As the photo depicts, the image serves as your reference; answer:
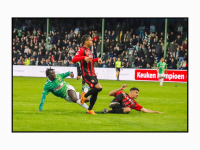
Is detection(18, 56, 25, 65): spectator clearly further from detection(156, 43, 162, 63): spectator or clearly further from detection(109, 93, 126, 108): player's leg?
detection(109, 93, 126, 108): player's leg

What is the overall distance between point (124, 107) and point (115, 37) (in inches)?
790

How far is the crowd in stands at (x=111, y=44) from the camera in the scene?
1123 inches

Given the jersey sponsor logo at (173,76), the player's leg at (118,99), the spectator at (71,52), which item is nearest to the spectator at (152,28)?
the jersey sponsor logo at (173,76)

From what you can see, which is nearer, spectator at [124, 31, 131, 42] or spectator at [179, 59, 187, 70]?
spectator at [179, 59, 187, 70]

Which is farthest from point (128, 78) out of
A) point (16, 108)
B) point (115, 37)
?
point (16, 108)

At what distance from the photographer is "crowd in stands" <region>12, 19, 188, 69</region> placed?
28.5 meters

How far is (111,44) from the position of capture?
3092 centimetres

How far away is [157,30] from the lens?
30688mm

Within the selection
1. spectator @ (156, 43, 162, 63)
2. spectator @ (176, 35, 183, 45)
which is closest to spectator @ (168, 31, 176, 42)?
spectator @ (176, 35, 183, 45)

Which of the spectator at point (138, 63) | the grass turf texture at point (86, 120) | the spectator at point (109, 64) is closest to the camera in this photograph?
the grass turf texture at point (86, 120)

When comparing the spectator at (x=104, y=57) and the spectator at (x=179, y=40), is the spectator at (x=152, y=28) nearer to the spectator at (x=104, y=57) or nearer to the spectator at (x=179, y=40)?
the spectator at (x=179, y=40)

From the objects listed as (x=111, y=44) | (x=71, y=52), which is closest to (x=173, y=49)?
(x=111, y=44)

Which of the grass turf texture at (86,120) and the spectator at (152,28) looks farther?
the spectator at (152,28)

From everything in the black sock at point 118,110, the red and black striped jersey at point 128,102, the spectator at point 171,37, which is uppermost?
the spectator at point 171,37
